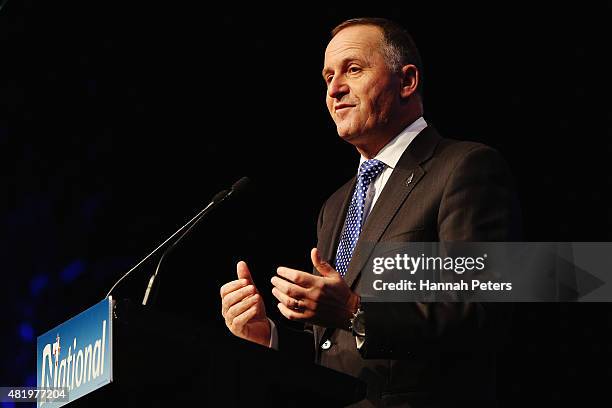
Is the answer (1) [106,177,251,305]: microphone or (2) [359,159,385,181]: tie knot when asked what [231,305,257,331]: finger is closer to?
(1) [106,177,251,305]: microphone

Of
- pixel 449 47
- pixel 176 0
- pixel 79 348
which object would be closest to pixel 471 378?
pixel 79 348

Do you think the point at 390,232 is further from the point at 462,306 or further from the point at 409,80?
the point at 409,80

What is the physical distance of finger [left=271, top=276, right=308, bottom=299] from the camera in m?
1.78

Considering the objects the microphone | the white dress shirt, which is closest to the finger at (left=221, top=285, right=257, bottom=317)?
the microphone

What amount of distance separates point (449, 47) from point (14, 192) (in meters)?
2.01

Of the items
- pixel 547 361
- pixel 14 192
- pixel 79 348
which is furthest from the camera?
pixel 14 192

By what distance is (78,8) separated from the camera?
13.6 ft

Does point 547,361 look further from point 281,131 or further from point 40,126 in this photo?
point 40,126

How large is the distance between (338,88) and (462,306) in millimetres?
906

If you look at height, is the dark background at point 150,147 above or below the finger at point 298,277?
above

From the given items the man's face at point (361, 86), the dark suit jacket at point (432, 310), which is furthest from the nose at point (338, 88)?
the dark suit jacket at point (432, 310)

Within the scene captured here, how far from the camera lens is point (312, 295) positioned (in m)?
1.79

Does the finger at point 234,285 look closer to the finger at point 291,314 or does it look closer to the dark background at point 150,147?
the finger at point 291,314

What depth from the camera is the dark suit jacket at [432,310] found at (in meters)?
1.97
